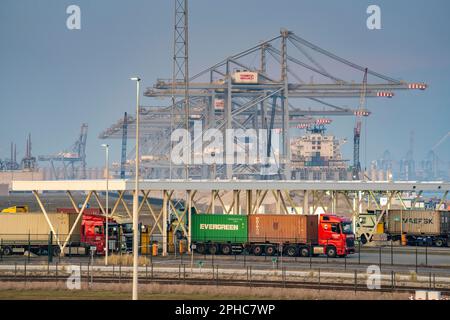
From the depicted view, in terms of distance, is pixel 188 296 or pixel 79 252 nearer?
pixel 188 296

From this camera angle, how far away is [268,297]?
4338 centimetres

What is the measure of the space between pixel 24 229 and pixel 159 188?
11509 mm

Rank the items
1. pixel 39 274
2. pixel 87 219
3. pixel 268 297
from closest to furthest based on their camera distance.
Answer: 1. pixel 268 297
2. pixel 39 274
3. pixel 87 219

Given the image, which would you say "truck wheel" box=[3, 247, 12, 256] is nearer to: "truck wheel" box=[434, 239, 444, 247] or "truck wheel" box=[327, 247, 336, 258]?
"truck wheel" box=[327, 247, 336, 258]

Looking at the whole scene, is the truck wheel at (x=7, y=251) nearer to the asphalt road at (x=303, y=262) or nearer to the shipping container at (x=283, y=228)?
the asphalt road at (x=303, y=262)

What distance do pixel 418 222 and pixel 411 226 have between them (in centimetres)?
101

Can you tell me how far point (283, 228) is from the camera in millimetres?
69375

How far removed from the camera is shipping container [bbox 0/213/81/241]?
70.0 meters

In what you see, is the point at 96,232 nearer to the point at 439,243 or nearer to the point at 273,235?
the point at 273,235

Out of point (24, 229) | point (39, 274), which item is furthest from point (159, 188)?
point (39, 274)

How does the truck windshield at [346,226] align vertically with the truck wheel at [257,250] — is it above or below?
above

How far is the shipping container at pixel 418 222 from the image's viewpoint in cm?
8294

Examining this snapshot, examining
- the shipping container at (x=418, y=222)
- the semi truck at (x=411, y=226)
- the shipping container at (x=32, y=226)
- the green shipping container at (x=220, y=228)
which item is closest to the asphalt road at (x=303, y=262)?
the green shipping container at (x=220, y=228)
